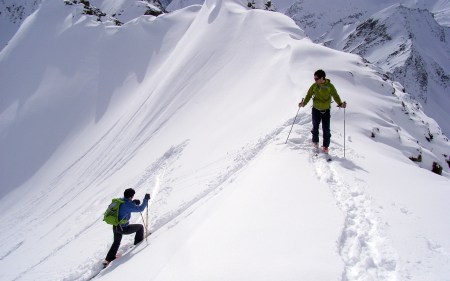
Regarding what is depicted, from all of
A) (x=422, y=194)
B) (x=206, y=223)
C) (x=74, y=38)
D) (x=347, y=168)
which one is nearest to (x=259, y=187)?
(x=206, y=223)

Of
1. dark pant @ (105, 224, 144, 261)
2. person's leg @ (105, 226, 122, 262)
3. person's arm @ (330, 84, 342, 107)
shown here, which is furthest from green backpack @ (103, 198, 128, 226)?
person's arm @ (330, 84, 342, 107)

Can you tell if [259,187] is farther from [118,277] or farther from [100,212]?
[100,212]

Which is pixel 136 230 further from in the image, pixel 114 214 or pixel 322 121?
pixel 322 121

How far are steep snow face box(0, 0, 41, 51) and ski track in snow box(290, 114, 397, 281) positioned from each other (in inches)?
5922

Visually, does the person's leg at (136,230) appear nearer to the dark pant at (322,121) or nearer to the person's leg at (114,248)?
the person's leg at (114,248)

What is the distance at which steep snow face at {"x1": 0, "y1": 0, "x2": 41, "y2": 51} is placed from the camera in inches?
5374

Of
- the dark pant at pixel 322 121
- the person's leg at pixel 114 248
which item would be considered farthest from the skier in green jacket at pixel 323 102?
the person's leg at pixel 114 248

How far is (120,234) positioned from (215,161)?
4.59m

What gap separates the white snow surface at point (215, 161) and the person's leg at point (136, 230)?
11.2 inches

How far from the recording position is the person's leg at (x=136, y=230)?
10.0m

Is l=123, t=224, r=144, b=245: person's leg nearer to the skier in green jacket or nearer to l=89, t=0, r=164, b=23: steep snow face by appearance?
the skier in green jacket

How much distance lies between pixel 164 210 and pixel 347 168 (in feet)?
17.5

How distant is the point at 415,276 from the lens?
4.99 metres

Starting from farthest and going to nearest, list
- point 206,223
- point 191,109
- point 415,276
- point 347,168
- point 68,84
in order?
point 68,84 < point 191,109 < point 347,168 < point 206,223 < point 415,276
